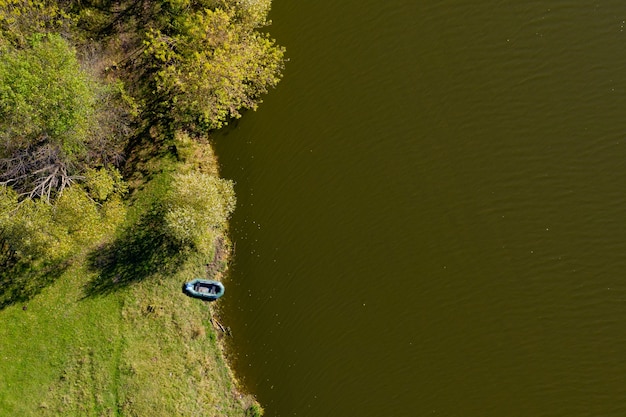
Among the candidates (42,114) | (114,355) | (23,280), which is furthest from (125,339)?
(42,114)

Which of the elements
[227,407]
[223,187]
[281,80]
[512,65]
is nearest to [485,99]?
[512,65]

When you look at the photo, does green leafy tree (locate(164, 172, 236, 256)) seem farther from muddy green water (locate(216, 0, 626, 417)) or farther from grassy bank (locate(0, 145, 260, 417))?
Answer: muddy green water (locate(216, 0, 626, 417))

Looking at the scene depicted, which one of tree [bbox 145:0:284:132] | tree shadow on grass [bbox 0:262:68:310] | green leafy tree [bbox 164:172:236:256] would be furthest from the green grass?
tree [bbox 145:0:284:132]

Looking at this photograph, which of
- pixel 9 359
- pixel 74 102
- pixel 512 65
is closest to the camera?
pixel 74 102

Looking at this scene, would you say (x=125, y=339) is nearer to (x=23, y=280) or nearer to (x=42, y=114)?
(x=23, y=280)

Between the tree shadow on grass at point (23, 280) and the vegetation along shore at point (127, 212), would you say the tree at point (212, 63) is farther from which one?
the tree shadow on grass at point (23, 280)

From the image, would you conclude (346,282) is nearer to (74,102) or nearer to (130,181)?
(130,181)
